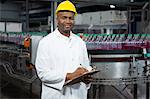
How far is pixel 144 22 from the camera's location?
10.6ft

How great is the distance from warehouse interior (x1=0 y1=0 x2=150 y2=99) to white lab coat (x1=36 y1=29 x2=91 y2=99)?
0.95 meters

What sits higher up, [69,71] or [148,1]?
[148,1]

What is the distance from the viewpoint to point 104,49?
228cm

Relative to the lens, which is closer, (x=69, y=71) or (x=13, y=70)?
(x=69, y=71)

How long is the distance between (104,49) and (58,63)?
1085 mm

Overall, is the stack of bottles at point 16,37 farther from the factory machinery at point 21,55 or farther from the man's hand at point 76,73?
the man's hand at point 76,73

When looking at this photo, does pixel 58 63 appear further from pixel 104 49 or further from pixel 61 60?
pixel 104 49

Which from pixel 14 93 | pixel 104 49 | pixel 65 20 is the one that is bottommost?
pixel 14 93

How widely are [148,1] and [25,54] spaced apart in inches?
62.5

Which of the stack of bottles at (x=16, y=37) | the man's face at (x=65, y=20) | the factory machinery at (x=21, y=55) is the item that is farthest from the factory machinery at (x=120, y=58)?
the man's face at (x=65, y=20)

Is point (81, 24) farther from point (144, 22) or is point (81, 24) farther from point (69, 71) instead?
point (69, 71)

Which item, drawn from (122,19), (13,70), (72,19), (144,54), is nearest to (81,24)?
(122,19)

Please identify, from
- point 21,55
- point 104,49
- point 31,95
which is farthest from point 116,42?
point 31,95

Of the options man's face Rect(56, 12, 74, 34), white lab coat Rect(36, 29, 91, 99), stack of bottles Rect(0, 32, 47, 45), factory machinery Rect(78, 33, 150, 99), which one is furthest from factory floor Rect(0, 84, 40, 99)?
man's face Rect(56, 12, 74, 34)
